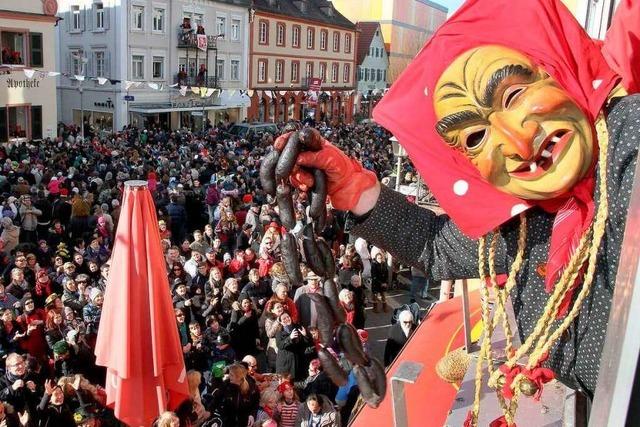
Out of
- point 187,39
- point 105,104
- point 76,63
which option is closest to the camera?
point 105,104

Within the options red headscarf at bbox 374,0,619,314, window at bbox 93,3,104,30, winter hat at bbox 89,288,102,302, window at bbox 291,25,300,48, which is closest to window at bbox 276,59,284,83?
window at bbox 291,25,300,48

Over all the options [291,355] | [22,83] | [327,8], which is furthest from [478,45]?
[327,8]

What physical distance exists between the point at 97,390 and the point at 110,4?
2578 centimetres

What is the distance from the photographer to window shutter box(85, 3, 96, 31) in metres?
28.5

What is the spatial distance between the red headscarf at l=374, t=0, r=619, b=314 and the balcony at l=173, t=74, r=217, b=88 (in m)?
30.5

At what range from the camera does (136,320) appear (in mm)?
4832

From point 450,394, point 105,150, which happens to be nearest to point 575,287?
point 450,394

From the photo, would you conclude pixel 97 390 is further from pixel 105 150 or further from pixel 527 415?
pixel 105 150

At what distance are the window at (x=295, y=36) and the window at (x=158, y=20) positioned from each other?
10493 millimetres

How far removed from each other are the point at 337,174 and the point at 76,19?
103 feet

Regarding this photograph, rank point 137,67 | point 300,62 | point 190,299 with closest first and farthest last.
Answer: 1. point 190,299
2. point 137,67
3. point 300,62

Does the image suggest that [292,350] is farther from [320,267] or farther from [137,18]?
[137,18]

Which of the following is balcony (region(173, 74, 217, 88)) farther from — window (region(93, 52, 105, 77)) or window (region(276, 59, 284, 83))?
window (region(276, 59, 284, 83))

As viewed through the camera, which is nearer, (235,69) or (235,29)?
(235,29)
